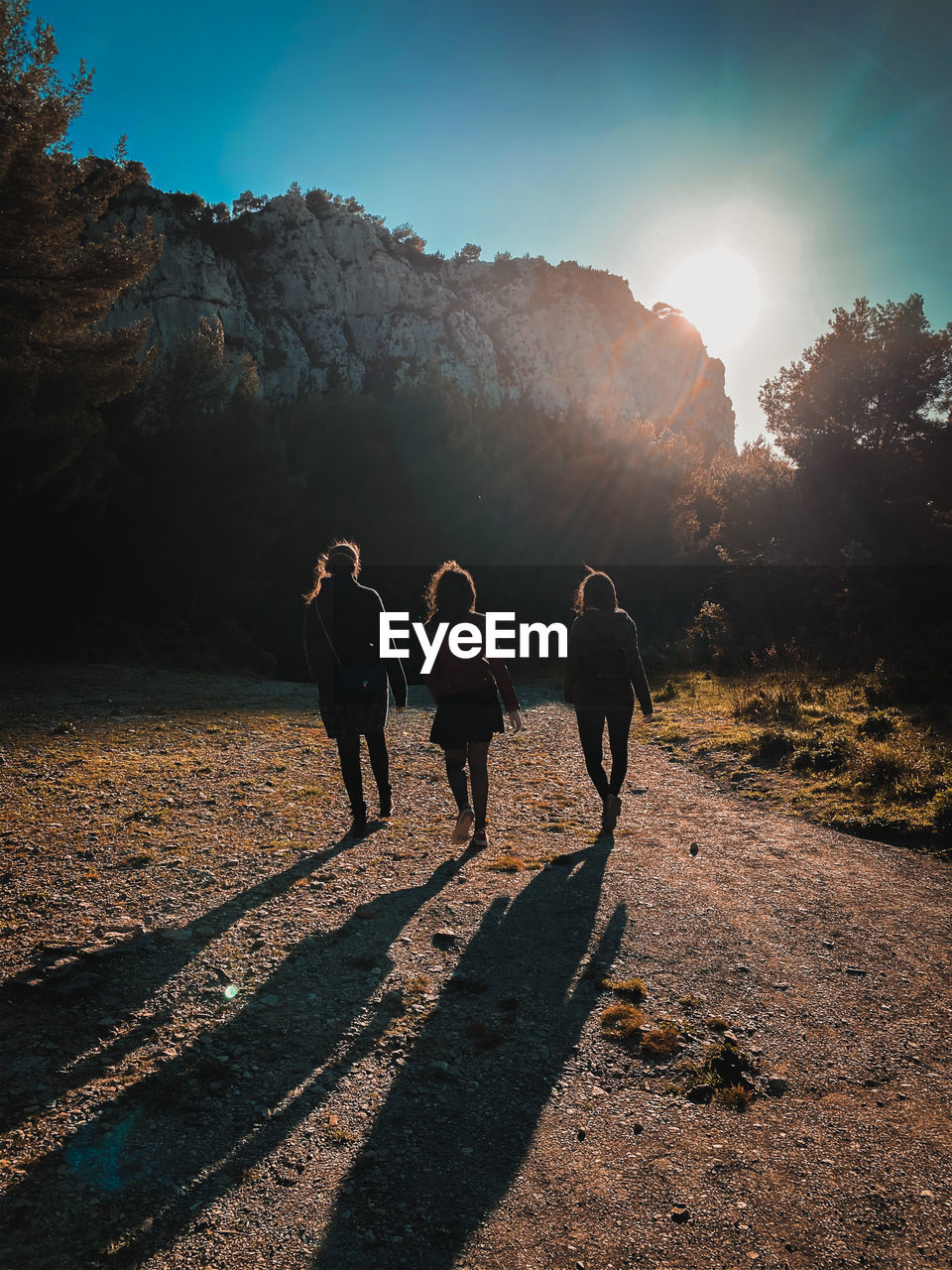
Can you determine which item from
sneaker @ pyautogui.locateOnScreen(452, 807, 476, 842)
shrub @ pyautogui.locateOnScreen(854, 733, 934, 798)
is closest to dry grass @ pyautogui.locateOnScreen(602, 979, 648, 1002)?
sneaker @ pyautogui.locateOnScreen(452, 807, 476, 842)

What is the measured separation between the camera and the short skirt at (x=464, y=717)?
6422mm

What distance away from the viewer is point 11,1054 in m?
3.14

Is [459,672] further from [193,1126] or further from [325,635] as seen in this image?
[193,1126]

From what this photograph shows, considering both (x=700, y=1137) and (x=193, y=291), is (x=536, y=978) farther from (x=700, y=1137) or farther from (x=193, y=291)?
(x=193, y=291)

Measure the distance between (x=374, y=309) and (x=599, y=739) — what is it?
6832 centimetres

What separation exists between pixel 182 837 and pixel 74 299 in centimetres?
1126

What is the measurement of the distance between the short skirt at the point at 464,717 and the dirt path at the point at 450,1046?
1.03 m

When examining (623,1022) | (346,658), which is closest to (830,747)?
(346,658)

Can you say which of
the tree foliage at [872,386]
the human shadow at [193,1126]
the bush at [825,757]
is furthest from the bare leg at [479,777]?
the tree foliage at [872,386]

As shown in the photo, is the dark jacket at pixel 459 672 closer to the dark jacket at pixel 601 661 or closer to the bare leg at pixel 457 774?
the bare leg at pixel 457 774

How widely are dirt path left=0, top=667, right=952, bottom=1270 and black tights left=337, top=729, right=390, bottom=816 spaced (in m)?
0.38

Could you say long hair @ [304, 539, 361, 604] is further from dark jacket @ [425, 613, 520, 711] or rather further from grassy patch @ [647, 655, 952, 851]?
grassy patch @ [647, 655, 952, 851]

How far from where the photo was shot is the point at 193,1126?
282 centimetres

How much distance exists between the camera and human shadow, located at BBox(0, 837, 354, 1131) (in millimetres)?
3008
